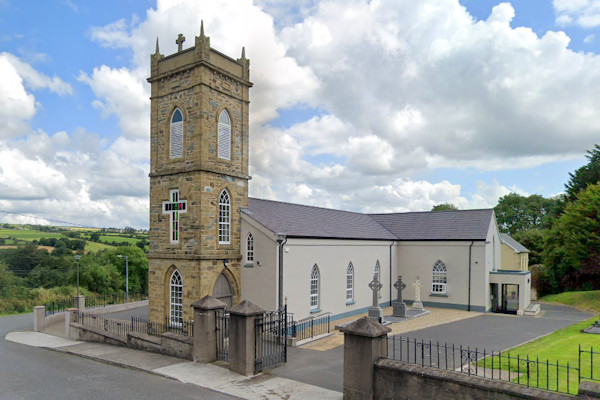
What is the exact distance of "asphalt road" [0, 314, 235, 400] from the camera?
436 inches

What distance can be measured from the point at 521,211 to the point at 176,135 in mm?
65281

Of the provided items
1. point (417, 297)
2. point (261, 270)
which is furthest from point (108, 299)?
point (417, 297)

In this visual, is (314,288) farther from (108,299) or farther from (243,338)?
(108,299)

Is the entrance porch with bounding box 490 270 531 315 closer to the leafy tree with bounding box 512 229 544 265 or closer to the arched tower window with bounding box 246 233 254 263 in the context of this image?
the arched tower window with bounding box 246 233 254 263

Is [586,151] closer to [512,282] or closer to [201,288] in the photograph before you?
[512,282]

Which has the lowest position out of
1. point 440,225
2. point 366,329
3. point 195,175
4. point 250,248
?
point 366,329

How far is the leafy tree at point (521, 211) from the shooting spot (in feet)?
216

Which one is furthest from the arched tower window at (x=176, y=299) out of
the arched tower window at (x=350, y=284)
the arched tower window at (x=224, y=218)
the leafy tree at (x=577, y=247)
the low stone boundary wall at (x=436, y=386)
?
the leafy tree at (x=577, y=247)

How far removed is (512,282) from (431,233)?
659 cm

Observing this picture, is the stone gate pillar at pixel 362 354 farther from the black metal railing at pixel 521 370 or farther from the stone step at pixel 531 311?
the stone step at pixel 531 311

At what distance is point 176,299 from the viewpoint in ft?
66.7

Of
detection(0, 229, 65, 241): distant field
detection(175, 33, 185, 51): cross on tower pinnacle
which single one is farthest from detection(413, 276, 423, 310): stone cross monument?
detection(0, 229, 65, 241): distant field

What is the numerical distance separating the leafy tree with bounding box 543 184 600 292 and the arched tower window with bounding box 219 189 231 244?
29.3 m

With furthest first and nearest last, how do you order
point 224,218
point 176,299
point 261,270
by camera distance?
point 224,218, point 176,299, point 261,270
